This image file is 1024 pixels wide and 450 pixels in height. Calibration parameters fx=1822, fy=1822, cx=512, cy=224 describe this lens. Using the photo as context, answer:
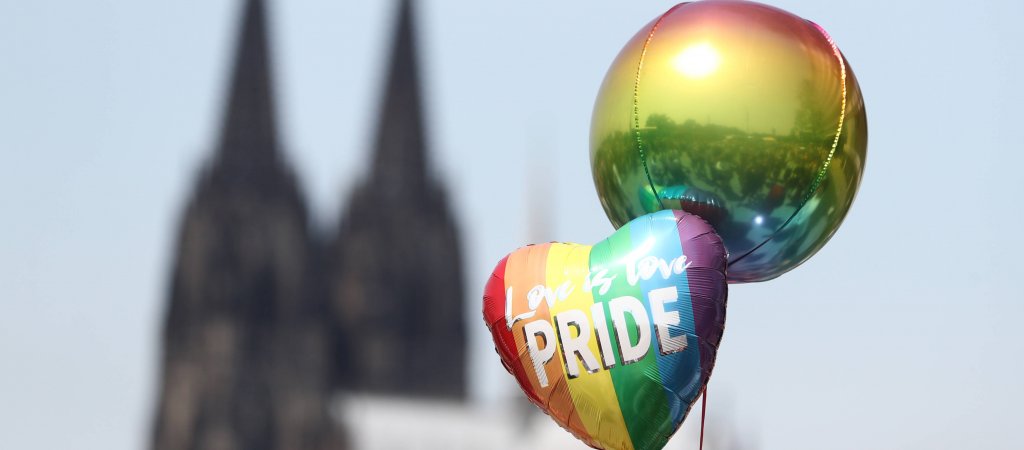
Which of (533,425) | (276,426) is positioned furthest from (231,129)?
(533,425)

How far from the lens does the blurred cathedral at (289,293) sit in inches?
2432

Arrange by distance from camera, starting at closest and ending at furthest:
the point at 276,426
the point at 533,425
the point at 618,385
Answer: the point at 618,385 < the point at 533,425 < the point at 276,426

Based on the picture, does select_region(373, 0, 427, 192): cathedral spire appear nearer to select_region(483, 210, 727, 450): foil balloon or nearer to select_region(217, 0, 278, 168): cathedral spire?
select_region(217, 0, 278, 168): cathedral spire

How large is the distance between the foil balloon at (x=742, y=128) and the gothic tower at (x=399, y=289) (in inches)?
2317

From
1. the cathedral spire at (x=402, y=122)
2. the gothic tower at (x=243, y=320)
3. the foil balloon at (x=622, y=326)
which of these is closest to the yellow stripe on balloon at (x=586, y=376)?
the foil balloon at (x=622, y=326)

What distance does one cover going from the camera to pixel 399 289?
64.8 metres

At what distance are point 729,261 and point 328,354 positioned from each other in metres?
60.3

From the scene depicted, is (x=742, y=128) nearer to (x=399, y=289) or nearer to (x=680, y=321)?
(x=680, y=321)

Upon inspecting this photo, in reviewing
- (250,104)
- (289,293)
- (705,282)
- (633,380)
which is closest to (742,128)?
(705,282)

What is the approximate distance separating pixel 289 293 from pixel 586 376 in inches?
2325

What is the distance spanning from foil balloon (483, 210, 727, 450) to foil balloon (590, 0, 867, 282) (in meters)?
0.13

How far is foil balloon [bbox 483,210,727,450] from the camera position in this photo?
15.8ft

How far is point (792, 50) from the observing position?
16.4 ft

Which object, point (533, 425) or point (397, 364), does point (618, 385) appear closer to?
point (533, 425)
